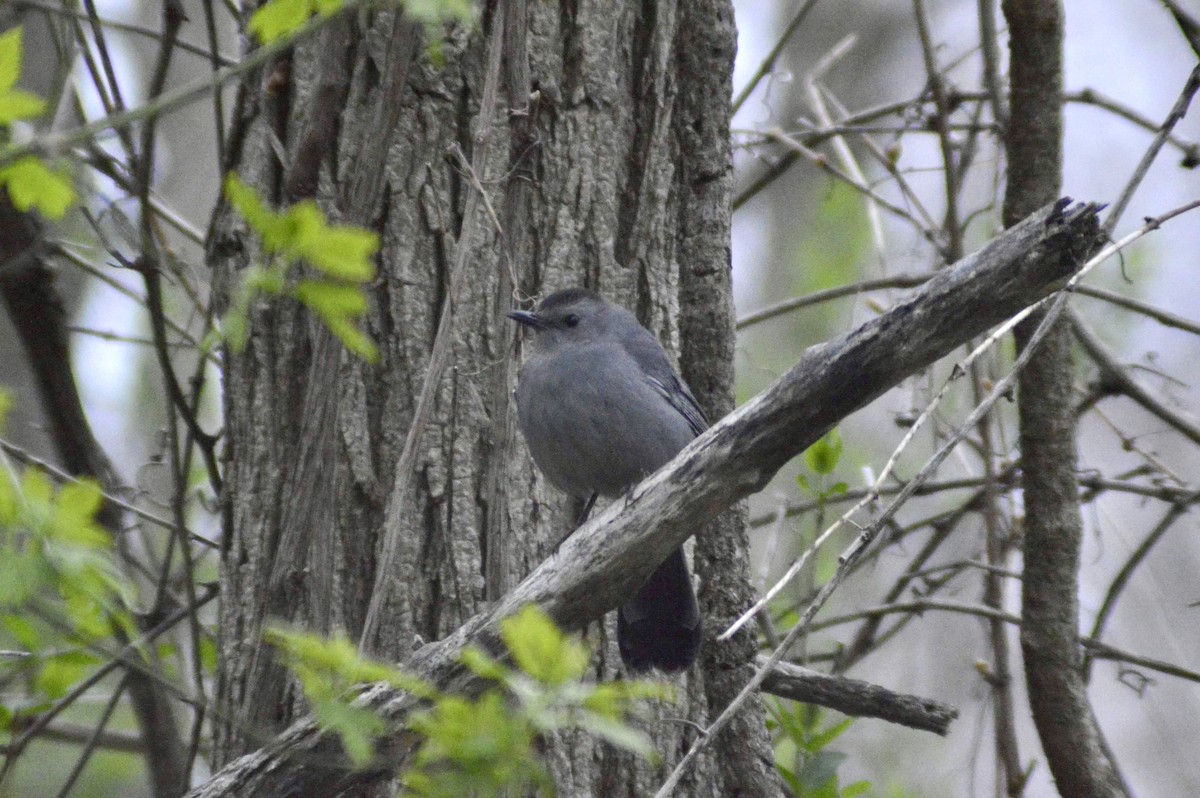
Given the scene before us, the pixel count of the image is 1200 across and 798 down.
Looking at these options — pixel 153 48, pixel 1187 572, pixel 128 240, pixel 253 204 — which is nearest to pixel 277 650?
pixel 128 240

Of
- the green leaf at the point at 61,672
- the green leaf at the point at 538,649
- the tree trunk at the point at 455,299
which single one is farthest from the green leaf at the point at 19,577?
the tree trunk at the point at 455,299

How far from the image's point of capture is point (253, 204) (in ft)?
5.56

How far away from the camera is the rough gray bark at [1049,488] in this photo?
144 inches

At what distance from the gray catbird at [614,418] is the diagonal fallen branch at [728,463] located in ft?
2.14

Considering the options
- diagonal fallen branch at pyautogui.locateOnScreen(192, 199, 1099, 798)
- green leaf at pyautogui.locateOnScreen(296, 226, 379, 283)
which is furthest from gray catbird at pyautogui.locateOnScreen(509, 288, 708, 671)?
green leaf at pyautogui.locateOnScreen(296, 226, 379, 283)

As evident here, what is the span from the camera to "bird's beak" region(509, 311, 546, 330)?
3.48 metres

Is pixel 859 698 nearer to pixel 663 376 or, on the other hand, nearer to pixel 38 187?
pixel 663 376

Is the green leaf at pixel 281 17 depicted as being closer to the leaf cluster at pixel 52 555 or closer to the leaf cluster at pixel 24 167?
the leaf cluster at pixel 24 167

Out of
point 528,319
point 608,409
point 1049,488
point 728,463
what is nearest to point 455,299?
point 528,319

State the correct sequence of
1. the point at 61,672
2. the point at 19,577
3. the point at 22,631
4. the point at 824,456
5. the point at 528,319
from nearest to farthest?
the point at 19,577
the point at 22,631
the point at 61,672
the point at 528,319
the point at 824,456

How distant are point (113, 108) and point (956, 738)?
9679 millimetres

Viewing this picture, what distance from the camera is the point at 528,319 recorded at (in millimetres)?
3578

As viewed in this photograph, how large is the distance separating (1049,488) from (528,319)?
167cm

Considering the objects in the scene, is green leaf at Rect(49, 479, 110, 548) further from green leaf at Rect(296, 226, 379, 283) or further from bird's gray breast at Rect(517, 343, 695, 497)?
bird's gray breast at Rect(517, 343, 695, 497)
